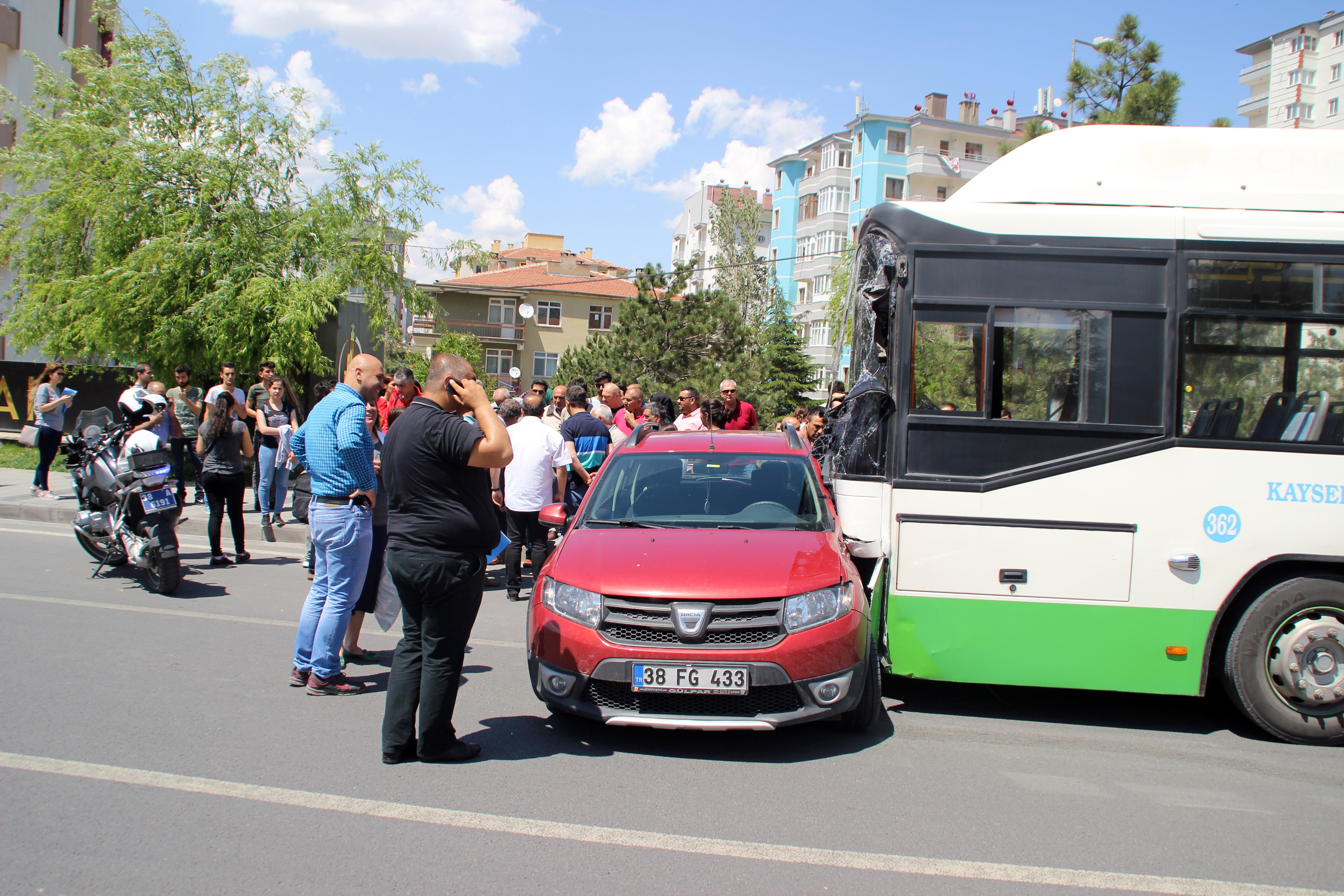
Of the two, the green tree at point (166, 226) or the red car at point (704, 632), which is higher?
the green tree at point (166, 226)

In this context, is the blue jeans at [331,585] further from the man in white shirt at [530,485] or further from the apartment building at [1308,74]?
the apartment building at [1308,74]

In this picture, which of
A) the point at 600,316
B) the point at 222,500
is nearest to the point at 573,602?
the point at 222,500

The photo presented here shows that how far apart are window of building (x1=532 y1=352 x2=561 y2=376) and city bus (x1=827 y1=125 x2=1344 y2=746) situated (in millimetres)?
67588

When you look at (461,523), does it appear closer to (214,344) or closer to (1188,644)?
(1188,644)

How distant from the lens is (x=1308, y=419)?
523cm

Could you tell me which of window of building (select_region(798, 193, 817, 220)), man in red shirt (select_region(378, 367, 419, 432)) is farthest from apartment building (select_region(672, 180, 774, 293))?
man in red shirt (select_region(378, 367, 419, 432))

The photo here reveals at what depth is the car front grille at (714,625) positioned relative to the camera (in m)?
4.60

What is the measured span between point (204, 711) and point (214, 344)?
14460 millimetres

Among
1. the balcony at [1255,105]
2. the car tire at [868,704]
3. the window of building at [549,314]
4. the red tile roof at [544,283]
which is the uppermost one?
the balcony at [1255,105]

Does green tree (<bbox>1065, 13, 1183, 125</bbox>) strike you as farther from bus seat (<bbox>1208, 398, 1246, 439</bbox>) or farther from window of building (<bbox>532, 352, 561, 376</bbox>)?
window of building (<bbox>532, 352, 561, 376</bbox>)

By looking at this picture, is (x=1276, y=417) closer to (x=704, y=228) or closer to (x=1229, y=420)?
(x=1229, y=420)

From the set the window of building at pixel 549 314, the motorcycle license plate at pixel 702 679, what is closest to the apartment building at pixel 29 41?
the motorcycle license plate at pixel 702 679

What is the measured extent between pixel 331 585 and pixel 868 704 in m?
3.21

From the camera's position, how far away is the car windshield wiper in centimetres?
545
